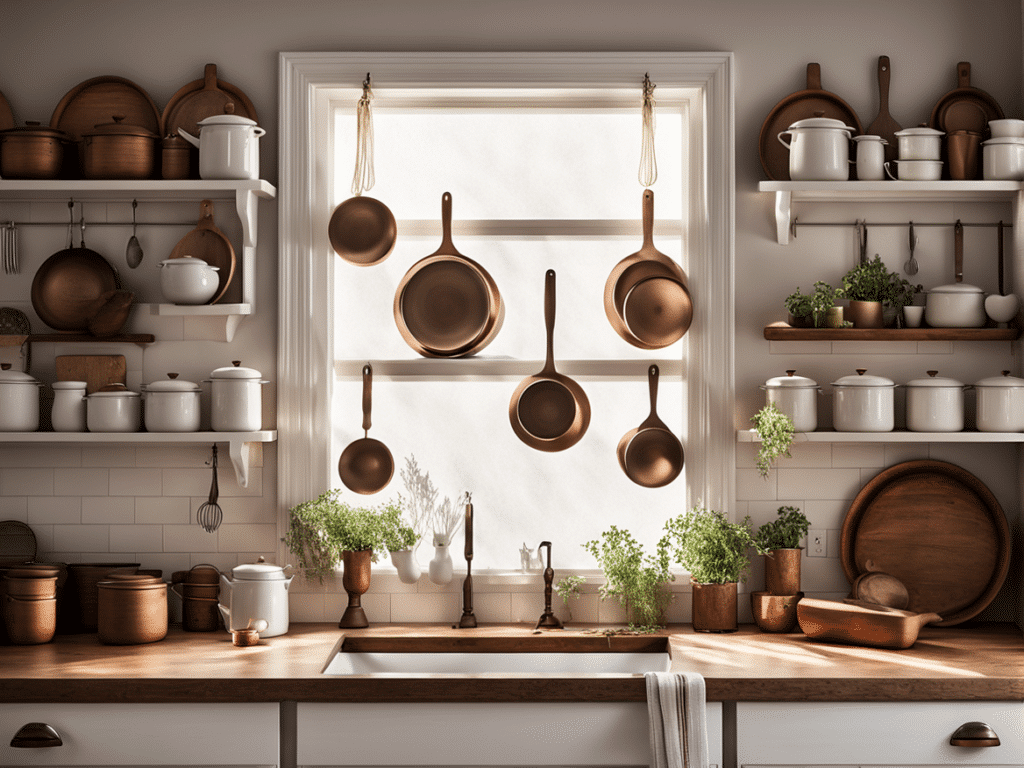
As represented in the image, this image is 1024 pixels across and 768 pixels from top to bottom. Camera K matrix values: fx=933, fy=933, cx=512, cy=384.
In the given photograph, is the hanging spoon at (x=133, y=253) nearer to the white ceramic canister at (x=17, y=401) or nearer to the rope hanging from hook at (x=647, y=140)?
the white ceramic canister at (x=17, y=401)

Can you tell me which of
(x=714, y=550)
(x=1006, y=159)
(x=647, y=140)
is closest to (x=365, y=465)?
(x=714, y=550)

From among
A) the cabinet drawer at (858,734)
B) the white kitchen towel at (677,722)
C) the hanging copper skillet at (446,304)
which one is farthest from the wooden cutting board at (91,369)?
the cabinet drawer at (858,734)

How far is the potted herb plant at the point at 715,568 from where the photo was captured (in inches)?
111

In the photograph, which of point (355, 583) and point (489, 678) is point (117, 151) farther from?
point (489, 678)

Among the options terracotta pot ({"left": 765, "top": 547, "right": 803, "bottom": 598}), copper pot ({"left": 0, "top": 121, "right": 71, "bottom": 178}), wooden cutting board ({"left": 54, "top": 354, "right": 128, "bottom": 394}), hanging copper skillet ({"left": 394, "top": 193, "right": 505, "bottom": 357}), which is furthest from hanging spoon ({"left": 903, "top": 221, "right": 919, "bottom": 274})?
copper pot ({"left": 0, "top": 121, "right": 71, "bottom": 178})

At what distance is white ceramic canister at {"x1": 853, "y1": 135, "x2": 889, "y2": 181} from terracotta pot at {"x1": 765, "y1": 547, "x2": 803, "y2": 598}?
3.86ft

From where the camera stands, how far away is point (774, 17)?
9.86ft

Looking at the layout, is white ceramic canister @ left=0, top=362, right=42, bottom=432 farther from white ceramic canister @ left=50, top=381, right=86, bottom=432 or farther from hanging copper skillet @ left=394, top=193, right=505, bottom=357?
hanging copper skillet @ left=394, top=193, right=505, bottom=357

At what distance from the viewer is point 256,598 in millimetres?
2748

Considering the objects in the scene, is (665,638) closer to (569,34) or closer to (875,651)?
(875,651)

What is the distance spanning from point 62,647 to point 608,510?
1.70 m

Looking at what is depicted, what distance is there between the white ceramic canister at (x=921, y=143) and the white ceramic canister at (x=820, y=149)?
0.19 meters

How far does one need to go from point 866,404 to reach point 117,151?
2.40 meters

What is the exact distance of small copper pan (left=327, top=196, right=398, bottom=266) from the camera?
3.01m
